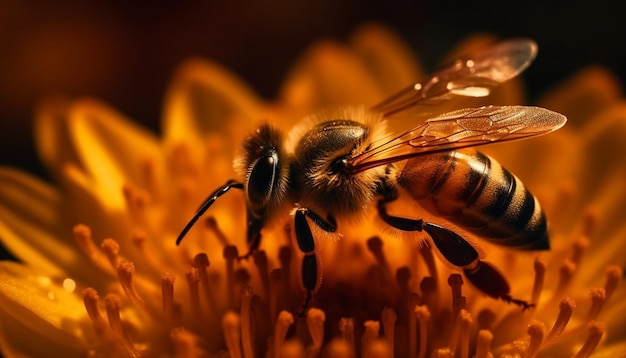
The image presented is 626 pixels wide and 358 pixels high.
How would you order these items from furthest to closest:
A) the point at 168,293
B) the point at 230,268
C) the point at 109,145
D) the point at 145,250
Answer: the point at 109,145
the point at 145,250
the point at 230,268
the point at 168,293

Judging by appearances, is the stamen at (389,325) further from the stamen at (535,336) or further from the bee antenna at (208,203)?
the bee antenna at (208,203)

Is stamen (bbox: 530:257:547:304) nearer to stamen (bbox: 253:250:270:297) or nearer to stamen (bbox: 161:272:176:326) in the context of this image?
stamen (bbox: 253:250:270:297)

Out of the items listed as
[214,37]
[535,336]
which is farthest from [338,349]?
[214,37]

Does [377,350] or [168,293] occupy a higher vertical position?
[168,293]

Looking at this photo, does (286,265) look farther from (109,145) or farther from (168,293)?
(109,145)

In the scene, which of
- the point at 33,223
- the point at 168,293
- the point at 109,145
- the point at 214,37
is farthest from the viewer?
the point at 214,37

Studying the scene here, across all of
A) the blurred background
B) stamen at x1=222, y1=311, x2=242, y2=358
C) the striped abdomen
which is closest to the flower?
stamen at x1=222, y1=311, x2=242, y2=358

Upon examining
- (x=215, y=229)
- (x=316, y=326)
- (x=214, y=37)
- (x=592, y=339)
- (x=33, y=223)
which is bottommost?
(x=592, y=339)
